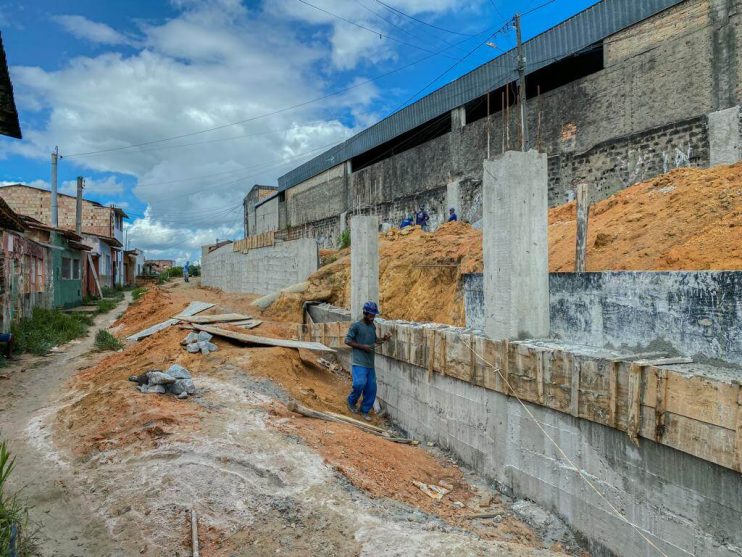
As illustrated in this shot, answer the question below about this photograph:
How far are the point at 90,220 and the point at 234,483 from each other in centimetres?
4001

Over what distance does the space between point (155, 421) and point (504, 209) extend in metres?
4.79

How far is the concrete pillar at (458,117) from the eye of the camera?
64.1ft

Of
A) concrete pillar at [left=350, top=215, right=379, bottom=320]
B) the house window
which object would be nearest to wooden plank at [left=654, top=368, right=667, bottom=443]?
concrete pillar at [left=350, top=215, right=379, bottom=320]

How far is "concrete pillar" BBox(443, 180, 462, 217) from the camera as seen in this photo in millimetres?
18969

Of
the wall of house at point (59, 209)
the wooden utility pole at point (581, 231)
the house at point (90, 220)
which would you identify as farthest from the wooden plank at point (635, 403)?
the wall of house at point (59, 209)

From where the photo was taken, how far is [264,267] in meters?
20.4

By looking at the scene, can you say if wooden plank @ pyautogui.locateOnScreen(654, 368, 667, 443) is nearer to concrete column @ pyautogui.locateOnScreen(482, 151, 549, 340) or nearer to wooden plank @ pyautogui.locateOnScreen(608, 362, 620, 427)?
wooden plank @ pyautogui.locateOnScreen(608, 362, 620, 427)

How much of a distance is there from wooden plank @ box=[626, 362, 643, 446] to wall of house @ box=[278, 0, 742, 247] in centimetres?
675

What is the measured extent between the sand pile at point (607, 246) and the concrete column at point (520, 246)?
2822mm

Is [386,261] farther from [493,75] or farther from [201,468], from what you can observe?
[201,468]

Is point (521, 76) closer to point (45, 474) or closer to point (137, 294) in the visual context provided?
point (45, 474)

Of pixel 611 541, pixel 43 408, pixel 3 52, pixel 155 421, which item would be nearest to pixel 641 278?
pixel 611 541

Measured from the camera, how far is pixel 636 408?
4094 millimetres

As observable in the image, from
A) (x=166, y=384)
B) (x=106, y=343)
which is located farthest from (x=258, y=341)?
(x=106, y=343)
